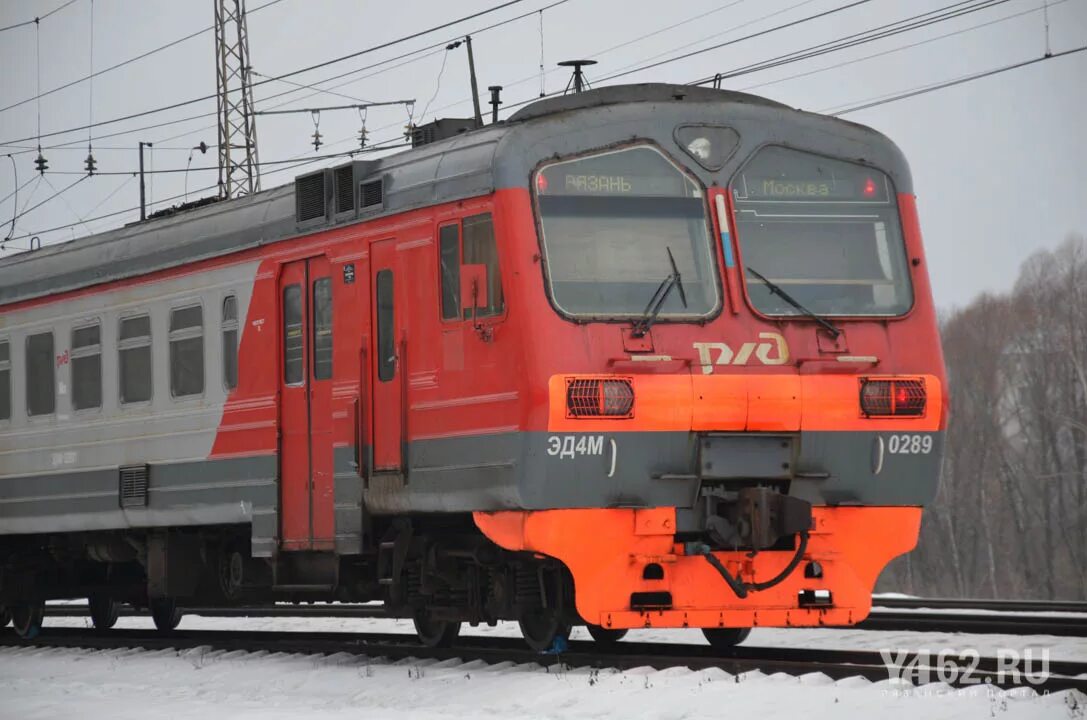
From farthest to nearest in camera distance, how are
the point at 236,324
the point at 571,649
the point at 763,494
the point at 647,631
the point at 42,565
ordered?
the point at 42,565 → the point at 647,631 → the point at 236,324 → the point at 571,649 → the point at 763,494

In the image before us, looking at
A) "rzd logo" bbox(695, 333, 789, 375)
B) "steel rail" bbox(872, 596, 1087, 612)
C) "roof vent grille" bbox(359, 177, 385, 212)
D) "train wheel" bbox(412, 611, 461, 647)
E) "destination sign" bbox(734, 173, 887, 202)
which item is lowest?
"steel rail" bbox(872, 596, 1087, 612)

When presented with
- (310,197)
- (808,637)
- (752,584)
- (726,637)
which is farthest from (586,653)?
(310,197)

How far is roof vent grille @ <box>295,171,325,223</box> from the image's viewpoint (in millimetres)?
14656

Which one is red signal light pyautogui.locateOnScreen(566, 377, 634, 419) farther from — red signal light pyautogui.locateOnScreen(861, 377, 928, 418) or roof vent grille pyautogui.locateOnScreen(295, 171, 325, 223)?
roof vent grille pyautogui.locateOnScreen(295, 171, 325, 223)

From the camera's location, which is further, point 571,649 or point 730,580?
point 571,649

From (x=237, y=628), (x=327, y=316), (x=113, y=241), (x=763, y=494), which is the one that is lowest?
(x=237, y=628)

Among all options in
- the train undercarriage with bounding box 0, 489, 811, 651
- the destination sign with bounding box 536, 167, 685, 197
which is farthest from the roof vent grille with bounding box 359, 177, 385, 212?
the train undercarriage with bounding box 0, 489, 811, 651

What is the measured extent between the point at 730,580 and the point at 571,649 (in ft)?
7.15

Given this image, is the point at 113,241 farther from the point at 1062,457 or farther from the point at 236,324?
the point at 1062,457

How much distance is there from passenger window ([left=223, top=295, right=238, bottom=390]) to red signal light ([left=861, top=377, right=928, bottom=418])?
541 cm

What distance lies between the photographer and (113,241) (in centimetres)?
1770

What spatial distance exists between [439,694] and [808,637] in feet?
15.2

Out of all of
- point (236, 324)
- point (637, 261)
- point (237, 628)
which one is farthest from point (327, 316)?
point (237, 628)

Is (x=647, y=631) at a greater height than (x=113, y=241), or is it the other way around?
(x=113, y=241)
